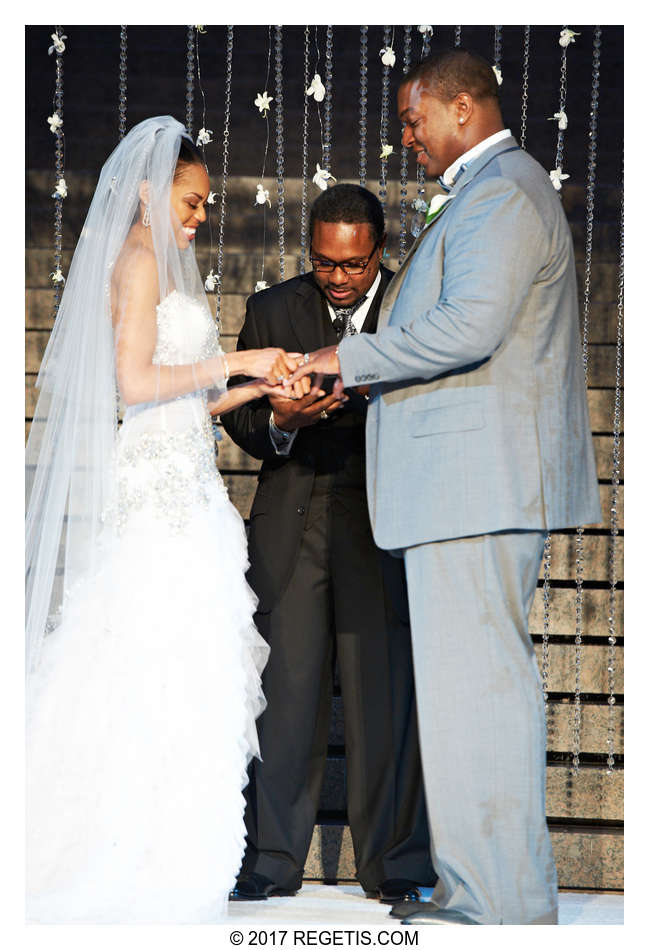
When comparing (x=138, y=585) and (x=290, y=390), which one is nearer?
(x=138, y=585)

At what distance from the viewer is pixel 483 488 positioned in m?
2.57

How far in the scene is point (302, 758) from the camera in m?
3.18

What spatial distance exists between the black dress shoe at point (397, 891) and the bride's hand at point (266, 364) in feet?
4.46

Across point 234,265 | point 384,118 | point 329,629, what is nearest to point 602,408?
point 384,118

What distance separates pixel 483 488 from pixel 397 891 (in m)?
1.16

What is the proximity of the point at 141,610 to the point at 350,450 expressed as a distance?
2.68 feet

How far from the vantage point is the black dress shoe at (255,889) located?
2991 mm

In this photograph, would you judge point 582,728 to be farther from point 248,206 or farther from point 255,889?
point 248,206

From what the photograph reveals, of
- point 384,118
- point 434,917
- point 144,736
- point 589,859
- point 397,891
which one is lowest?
point 589,859

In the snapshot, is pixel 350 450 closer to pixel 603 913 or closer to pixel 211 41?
pixel 603 913

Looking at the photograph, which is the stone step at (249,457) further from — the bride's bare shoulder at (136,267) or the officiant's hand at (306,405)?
the bride's bare shoulder at (136,267)

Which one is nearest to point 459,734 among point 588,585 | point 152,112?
point 588,585

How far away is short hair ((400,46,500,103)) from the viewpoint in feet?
9.02

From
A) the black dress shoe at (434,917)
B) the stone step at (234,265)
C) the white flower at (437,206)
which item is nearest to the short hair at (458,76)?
the white flower at (437,206)
